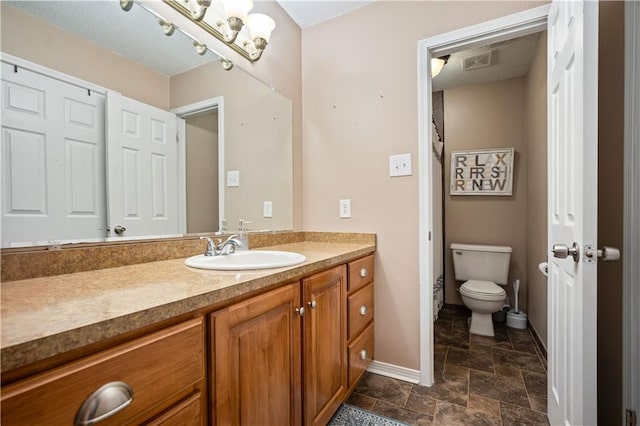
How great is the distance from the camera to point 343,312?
1.34m

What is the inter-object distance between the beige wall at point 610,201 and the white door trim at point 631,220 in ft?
0.20

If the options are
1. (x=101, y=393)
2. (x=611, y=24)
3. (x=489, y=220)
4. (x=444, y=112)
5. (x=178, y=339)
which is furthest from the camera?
(x=444, y=112)

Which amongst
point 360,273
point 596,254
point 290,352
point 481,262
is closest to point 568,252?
point 596,254

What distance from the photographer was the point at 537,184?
2.21m

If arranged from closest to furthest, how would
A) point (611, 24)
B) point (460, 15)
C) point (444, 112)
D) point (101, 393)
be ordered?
point (101, 393) → point (611, 24) → point (460, 15) → point (444, 112)

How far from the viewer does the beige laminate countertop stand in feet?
1.38

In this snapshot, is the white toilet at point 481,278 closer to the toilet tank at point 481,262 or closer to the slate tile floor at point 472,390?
the toilet tank at point 481,262

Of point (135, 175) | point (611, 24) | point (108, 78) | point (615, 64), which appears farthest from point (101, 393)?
point (611, 24)

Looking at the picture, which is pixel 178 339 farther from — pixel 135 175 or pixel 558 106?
pixel 558 106

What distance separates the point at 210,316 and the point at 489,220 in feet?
9.50

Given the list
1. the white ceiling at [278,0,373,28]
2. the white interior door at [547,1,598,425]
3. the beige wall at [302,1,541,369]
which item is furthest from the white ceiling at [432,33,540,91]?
the white interior door at [547,1,598,425]

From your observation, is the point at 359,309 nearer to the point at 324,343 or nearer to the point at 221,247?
the point at 324,343

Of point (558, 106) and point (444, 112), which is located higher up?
point (444, 112)

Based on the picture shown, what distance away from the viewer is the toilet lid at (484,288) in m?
2.23
